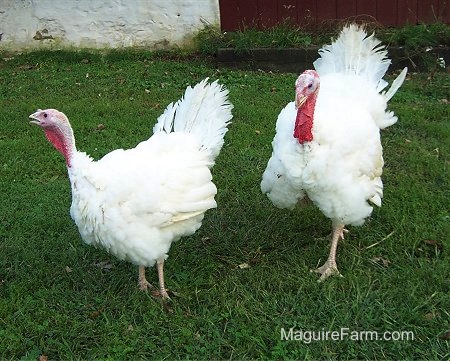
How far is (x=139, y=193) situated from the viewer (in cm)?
341

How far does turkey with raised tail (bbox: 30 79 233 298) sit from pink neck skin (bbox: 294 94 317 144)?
70cm

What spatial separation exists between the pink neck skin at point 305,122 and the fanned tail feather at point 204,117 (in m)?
0.68

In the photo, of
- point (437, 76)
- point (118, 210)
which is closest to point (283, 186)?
point (118, 210)

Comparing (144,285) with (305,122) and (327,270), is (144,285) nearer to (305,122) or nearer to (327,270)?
(327,270)

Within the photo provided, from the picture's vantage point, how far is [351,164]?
364cm

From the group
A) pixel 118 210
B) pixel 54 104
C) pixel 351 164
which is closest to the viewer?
pixel 118 210

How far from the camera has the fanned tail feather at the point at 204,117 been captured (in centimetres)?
398

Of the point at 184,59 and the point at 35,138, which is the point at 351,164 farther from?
the point at 184,59

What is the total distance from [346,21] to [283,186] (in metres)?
6.11

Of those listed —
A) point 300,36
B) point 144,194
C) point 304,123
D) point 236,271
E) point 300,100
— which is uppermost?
point 300,100

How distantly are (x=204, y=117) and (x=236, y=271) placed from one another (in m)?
1.12

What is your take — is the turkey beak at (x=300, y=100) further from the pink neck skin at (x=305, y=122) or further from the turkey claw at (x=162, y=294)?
the turkey claw at (x=162, y=294)

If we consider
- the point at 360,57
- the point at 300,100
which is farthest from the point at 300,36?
the point at 300,100

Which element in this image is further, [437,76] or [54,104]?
[437,76]
